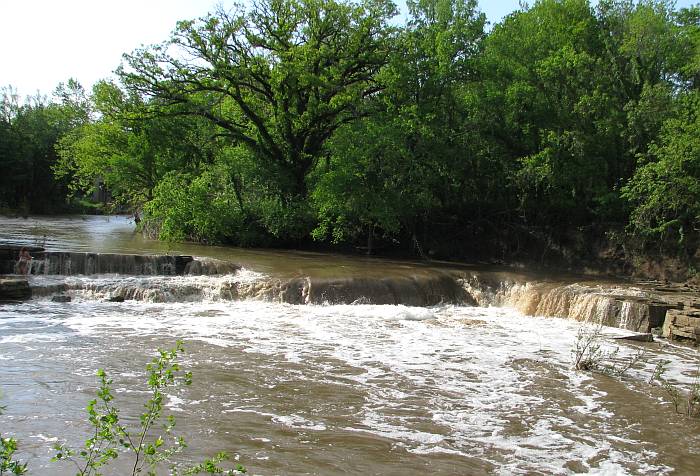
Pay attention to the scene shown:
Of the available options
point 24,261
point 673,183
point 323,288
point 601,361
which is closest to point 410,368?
point 601,361

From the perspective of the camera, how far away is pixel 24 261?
17797 mm

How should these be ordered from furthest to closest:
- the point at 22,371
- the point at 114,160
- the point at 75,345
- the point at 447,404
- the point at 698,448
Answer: the point at 114,160, the point at 75,345, the point at 22,371, the point at 447,404, the point at 698,448

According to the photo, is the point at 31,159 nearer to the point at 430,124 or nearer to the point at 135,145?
the point at 135,145

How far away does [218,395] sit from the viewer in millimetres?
8516

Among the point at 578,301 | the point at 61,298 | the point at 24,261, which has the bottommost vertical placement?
the point at 61,298

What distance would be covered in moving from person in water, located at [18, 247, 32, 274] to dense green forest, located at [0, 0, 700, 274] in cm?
757

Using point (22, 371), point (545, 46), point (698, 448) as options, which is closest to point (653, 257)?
point (545, 46)

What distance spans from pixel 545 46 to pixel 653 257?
9.44 metres

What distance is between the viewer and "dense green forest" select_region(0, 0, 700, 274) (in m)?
22.8

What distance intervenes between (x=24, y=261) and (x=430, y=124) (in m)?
14.9

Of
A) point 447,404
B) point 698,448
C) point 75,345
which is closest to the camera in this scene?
point 698,448

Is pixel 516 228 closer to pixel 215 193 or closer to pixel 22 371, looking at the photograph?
pixel 215 193

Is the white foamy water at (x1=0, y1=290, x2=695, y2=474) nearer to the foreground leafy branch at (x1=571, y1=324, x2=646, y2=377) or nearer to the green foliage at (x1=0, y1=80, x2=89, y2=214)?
the foreground leafy branch at (x1=571, y1=324, x2=646, y2=377)

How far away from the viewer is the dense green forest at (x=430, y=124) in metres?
22.8
